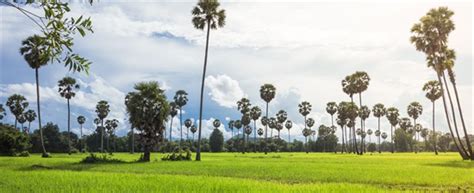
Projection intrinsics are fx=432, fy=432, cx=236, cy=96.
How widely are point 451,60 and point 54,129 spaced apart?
9626 cm

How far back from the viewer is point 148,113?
53812mm

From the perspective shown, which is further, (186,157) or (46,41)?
(186,157)

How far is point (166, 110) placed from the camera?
55219 millimetres

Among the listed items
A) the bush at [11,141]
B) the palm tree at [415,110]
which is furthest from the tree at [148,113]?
the palm tree at [415,110]

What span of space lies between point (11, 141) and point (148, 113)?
3549cm

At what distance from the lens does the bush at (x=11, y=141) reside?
7438 centimetres

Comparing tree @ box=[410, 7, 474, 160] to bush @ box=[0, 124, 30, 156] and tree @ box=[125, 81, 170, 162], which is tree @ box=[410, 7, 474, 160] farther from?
bush @ box=[0, 124, 30, 156]

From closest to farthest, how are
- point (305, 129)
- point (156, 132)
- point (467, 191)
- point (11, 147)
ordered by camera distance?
point (467, 191) → point (156, 132) → point (11, 147) → point (305, 129)

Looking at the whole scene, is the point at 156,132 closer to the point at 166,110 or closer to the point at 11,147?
the point at 166,110

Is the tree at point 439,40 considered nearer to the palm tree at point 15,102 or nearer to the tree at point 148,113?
the tree at point 148,113

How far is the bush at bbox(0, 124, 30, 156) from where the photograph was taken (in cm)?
7438

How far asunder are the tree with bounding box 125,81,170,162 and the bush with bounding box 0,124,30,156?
3245 centimetres

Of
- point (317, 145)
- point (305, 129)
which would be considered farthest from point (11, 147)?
point (305, 129)

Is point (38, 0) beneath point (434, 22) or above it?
beneath
